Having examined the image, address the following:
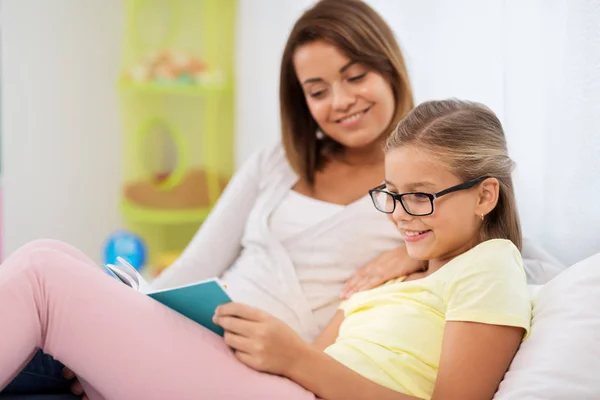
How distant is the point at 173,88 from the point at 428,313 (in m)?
2.38

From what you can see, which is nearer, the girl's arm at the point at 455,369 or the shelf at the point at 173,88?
the girl's arm at the point at 455,369

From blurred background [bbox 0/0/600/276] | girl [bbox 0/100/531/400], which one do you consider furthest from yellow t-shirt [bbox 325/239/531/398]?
blurred background [bbox 0/0/600/276]

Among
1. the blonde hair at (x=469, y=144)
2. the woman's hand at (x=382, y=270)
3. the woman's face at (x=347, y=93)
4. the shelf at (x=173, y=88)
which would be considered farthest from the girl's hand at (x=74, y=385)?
the shelf at (x=173, y=88)

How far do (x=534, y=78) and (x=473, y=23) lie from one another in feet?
0.91

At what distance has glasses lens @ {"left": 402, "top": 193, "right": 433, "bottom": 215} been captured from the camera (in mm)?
1262

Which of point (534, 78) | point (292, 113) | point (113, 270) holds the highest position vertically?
point (534, 78)

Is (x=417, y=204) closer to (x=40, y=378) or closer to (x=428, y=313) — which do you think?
(x=428, y=313)

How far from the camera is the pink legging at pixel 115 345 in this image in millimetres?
1164

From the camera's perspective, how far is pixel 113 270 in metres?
1.35

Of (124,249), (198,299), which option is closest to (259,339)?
(198,299)

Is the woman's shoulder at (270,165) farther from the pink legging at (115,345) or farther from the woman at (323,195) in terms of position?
the pink legging at (115,345)

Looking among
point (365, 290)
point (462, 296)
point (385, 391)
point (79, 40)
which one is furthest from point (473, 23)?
point (79, 40)

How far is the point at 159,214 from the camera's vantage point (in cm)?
345

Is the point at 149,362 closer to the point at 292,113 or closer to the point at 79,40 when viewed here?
the point at 292,113
